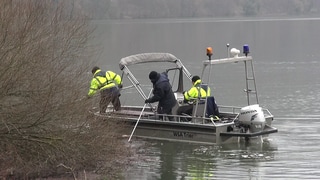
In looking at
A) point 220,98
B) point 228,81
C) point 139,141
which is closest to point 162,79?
point 139,141

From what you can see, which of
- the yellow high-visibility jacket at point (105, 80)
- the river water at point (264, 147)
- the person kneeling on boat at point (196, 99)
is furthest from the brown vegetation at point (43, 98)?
the person kneeling on boat at point (196, 99)

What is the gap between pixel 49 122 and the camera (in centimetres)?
970

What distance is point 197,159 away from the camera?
1310cm

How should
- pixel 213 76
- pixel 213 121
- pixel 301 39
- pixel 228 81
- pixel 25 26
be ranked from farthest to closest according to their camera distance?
pixel 301 39
pixel 213 76
pixel 228 81
pixel 213 121
pixel 25 26

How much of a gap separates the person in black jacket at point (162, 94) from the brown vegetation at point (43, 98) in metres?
3.91

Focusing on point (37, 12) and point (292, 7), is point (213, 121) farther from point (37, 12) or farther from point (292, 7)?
point (292, 7)

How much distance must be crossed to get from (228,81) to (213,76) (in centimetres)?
202

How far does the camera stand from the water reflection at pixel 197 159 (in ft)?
39.1

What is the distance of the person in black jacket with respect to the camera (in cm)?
1454

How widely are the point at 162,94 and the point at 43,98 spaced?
17.4 ft

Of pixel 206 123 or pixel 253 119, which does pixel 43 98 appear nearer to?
pixel 206 123

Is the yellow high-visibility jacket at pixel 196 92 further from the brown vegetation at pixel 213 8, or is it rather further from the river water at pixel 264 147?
the brown vegetation at pixel 213 8

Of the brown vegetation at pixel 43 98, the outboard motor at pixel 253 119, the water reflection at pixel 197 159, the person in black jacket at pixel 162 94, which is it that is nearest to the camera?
the brown vegetation at pixel 43 98

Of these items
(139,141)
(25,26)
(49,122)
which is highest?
(25,26)
